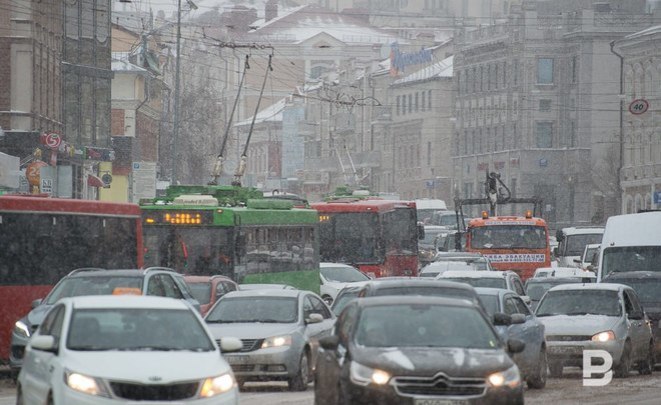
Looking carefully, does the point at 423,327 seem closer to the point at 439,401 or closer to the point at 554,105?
the point at 439,401

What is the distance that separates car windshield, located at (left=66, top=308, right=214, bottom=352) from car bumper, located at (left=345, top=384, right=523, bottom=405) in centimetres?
147

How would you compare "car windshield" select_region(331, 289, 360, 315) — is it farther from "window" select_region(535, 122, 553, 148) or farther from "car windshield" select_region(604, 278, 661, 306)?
"window" select_region(535, 122, 553, 148)

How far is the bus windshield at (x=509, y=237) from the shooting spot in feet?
166

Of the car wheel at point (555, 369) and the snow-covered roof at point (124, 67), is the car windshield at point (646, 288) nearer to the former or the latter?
the car wheel at point (555, 369)

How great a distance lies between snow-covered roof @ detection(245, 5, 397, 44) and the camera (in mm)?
182125

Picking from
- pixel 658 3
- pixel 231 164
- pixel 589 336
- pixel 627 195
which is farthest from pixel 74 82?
pixel 658 3

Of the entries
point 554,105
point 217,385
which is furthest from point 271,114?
point 217,385

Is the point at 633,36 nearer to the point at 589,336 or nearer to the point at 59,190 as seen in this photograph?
the point at 59,190

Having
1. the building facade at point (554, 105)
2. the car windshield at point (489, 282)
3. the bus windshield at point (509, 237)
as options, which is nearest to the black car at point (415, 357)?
the car windshield at point (489, 282)

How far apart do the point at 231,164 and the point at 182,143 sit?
1097 cm

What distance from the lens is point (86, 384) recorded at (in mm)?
14203

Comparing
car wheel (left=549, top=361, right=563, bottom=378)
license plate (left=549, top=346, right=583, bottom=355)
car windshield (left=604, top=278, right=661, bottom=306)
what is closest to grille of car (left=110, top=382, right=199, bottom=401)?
license plate (left=549, top=346, right=583, bottom=355)

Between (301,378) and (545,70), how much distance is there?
91.3 meters

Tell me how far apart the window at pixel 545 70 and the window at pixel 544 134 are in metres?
2.72
